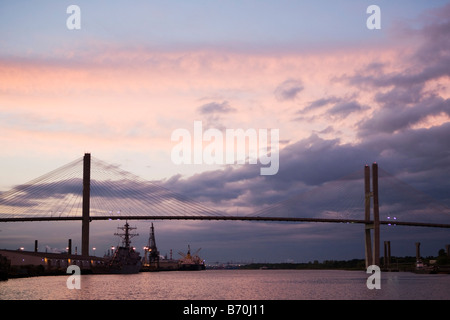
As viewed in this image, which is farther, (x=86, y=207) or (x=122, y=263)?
(x=122, y=263)

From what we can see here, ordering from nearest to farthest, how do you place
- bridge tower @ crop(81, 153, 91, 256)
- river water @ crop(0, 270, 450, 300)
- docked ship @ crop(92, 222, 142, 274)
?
river water @ crop(0, 270, 450, 300)
bridge tower @ crop(81, 153, 91, 256)
docked ship @ crop(92, 222, 142, 274)

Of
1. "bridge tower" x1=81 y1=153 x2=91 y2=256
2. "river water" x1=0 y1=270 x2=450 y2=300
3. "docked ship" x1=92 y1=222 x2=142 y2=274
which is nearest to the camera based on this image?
"river water" x1=0 y1=270 x2=450 y2=300

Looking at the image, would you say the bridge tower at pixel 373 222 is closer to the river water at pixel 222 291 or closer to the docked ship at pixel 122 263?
the river water at pixel 222 291

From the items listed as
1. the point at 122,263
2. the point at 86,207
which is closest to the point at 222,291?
the point at 86,207

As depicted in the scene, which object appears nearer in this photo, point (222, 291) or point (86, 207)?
point (222, 291)

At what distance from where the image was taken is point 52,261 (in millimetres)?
121500

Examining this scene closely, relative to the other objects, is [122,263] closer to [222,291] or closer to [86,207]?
[86,207]

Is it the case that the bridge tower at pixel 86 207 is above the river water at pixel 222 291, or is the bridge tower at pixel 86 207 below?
above

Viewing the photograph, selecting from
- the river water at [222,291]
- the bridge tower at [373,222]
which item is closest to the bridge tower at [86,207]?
the river water at [222,291]

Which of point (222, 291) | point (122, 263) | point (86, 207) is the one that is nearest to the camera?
point (222, 291)

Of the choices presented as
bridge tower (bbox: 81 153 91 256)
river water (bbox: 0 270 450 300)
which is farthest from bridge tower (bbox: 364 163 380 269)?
bridge tower (bbox: 81 153 91 256)

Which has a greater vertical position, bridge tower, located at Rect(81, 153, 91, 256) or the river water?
bridge tower, located at Rect(81, 153, 91, 256)

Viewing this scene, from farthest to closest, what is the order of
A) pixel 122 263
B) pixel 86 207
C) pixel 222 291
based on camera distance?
pixel 122 263
pixel 86 207
pixel 222 291

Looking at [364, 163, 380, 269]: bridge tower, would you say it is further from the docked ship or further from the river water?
the docked ship
